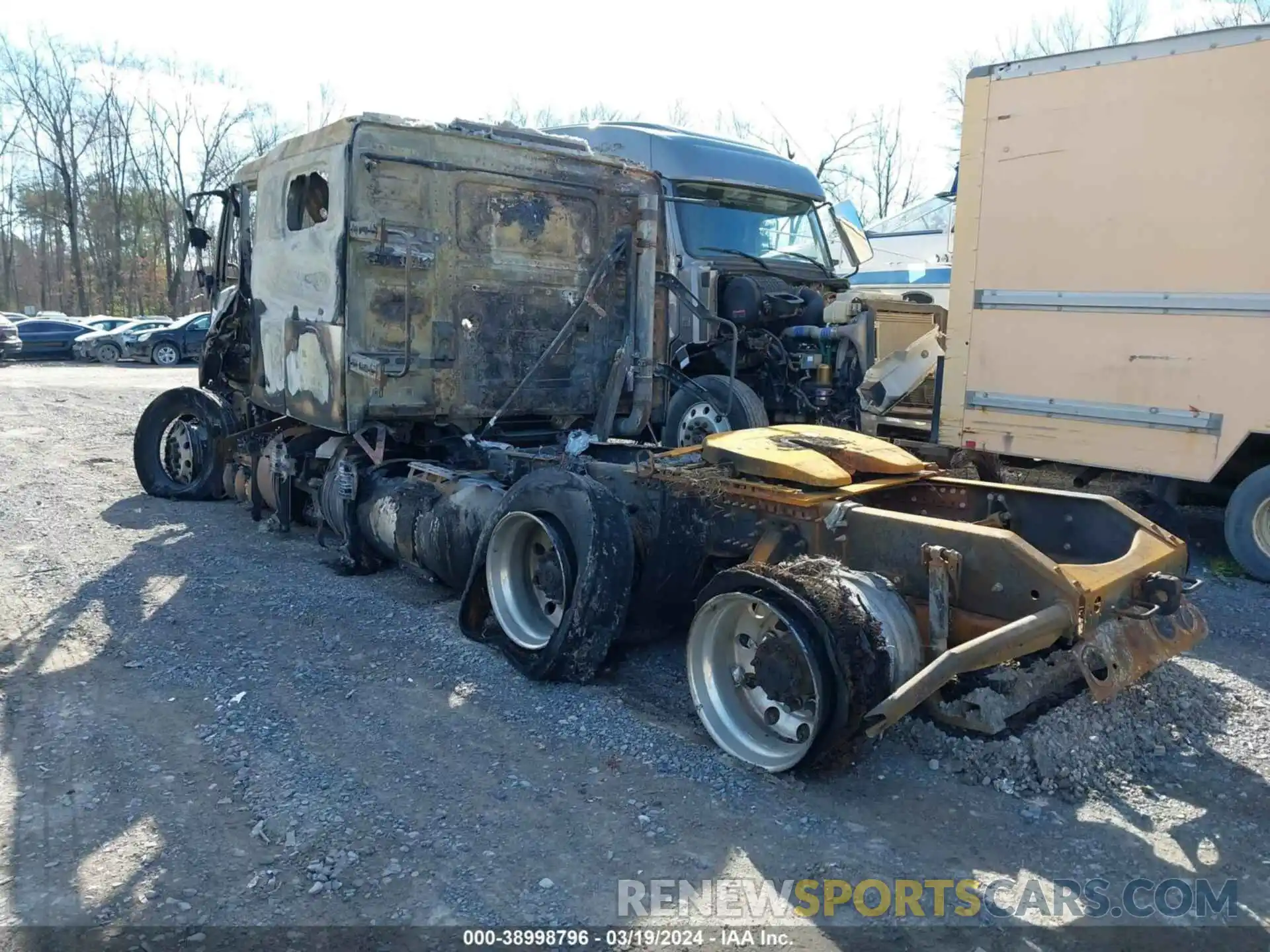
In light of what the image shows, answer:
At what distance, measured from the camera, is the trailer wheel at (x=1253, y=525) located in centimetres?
650

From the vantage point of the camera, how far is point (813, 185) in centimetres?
963

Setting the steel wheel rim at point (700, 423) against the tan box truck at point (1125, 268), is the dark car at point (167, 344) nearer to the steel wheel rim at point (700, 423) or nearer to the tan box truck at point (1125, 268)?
the steel wheel rim at point (700, 423)

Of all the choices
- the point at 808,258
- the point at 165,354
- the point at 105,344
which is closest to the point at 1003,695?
the point at 808,258

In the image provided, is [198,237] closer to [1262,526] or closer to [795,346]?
[795,346]

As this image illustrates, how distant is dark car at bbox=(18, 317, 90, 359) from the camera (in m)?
27.4

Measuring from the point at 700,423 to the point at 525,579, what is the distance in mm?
3322

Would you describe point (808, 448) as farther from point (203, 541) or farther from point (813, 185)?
point (813, 185)

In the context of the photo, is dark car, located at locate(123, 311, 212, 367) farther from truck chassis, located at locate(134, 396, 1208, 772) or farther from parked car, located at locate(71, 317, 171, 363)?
truck chassis, located at locate(134, 396, 1208, 772)

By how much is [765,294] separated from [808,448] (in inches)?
170

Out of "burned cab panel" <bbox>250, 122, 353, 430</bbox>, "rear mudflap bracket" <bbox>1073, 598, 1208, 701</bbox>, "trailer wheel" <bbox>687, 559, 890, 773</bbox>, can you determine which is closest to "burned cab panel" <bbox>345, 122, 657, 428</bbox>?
"burned cab panel" <bbox>250, 122, 353, 430</bbox>

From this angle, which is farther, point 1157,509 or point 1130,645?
point 1157,509

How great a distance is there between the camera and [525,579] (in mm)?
5004

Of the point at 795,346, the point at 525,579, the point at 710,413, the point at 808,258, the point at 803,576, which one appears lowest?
the point at 525,579

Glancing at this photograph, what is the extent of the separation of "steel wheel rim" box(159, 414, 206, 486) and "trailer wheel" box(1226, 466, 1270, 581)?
800cm
